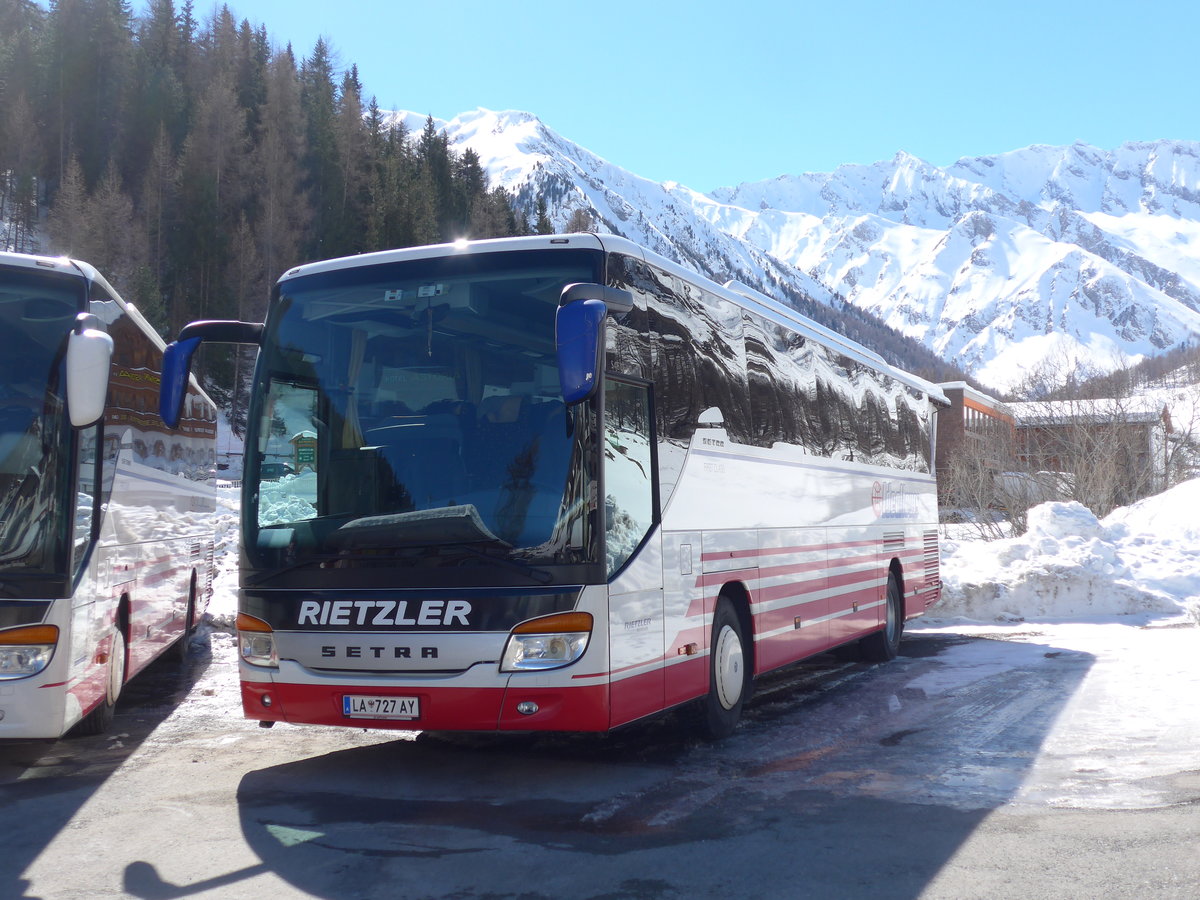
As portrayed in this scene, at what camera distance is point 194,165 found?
70.4 metres

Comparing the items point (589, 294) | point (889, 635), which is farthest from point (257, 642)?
point (889, 635)

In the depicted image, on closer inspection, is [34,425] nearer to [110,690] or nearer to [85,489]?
[85,489]

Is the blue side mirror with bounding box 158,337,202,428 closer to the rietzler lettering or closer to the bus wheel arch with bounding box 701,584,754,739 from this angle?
the rietzler lettering

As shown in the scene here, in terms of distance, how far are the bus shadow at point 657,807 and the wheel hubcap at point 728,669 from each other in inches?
11.7

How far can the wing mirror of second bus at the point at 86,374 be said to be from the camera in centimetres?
664

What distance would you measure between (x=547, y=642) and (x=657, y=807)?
108 cm

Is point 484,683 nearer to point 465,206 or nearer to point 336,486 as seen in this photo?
point 336,486

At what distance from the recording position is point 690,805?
641 cm

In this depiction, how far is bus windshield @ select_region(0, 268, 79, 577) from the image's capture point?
271 inches

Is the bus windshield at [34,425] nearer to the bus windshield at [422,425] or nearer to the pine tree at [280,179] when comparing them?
the bus windshield at [422,425]

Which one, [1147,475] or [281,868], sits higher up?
[1147,475]

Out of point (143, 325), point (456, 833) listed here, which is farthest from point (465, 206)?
point (456, 833)

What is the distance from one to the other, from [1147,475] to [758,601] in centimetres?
2804

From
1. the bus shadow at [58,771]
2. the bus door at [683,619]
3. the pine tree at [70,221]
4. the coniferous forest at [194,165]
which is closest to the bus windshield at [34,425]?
the bus shadow at [58,771]
